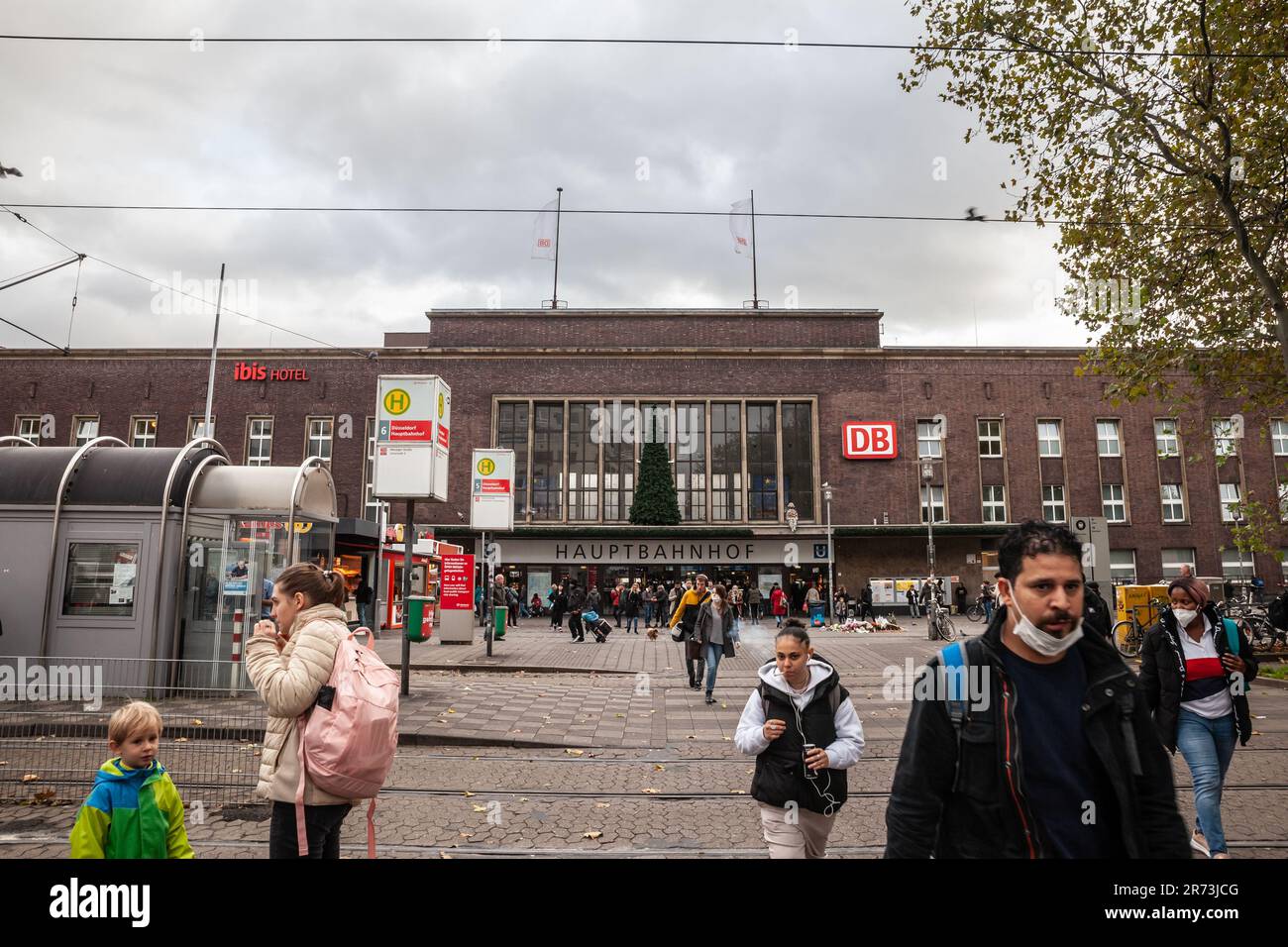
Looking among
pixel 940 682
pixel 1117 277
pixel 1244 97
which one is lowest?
pixel 940 682

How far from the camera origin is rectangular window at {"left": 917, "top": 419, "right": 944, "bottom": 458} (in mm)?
41906

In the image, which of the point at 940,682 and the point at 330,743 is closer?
the point at 940,682

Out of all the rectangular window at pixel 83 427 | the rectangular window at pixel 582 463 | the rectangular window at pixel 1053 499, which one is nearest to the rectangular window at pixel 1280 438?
the rectangular window at pixel 1053 499

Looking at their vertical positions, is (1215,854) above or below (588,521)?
below

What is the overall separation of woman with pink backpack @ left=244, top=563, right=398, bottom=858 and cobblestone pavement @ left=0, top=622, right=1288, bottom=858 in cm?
237

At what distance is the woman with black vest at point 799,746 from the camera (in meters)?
3.68

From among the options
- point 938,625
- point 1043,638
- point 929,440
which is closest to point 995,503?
point 929,440

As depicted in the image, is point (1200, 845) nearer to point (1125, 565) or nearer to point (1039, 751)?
point (1039, 751)

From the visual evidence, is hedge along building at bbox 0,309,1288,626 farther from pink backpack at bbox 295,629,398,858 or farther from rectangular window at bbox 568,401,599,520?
pink backpack at bbox 295,629,398,858

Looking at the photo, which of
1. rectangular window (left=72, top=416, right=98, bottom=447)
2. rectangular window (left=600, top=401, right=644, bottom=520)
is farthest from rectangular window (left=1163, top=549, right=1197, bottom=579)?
rectangular window (left=72, top=416, right=98, bottom=447)

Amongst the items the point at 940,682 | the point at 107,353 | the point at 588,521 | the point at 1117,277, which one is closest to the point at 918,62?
the point at 1117,277

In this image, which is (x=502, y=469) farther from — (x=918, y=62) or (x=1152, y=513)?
(x=1152, y=513)

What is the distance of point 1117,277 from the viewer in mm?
15203
